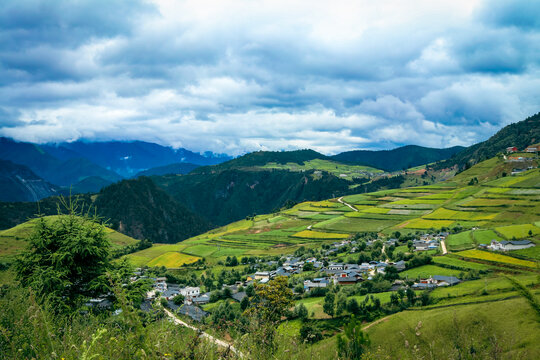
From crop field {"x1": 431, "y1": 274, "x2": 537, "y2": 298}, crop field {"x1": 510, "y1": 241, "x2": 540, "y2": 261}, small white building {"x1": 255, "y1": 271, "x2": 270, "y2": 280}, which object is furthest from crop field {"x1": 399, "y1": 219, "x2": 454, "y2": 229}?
small white building {"x1": 255, "y1": 271, "x2": 270, "y2": 280}

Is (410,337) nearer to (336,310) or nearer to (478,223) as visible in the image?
(336,310)

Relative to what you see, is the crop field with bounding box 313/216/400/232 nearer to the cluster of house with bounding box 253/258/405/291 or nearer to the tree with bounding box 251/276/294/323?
the cluster of house with bounding box 253/258/405/291

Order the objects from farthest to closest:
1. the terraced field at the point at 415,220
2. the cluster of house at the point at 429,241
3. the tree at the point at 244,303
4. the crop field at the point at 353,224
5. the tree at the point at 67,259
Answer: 1. the crop field at the point at 353,224
2. the terraced field at the point at 415,220
3. the cluster of house at the point at 429,241
4. the tree at the point at 244,303
5. the tree at the point at 67,259

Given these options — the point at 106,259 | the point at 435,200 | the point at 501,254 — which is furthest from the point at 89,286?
the point at 435,200

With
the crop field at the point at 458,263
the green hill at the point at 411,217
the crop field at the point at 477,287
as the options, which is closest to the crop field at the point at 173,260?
the green hill at the point at 411,217

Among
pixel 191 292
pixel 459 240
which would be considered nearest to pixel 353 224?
pixel 459 240

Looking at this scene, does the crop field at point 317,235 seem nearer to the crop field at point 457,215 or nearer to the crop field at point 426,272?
the crop field at point 457,215

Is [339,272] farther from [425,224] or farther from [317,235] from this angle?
[317,235]
